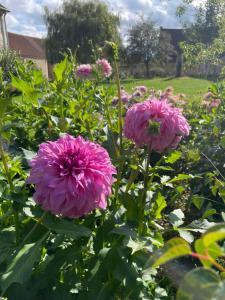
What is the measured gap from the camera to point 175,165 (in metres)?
3.81

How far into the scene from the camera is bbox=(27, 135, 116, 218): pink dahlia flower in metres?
1.02

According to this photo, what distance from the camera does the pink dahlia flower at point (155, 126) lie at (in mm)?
1301

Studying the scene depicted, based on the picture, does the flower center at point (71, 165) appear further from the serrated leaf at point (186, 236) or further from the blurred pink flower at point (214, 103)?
the blurred pink flower at point (214, 103)

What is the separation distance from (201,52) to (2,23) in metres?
27.0

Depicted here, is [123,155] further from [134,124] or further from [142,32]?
[142,32]

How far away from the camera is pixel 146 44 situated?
146 feet

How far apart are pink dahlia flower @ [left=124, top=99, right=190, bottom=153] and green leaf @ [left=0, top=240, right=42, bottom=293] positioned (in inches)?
19.1


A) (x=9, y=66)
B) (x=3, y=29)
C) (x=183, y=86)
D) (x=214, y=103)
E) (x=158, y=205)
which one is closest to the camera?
(x=158, y=205)

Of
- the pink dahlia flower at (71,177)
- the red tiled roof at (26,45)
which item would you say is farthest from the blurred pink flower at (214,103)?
the red tiled roof at (26,45)

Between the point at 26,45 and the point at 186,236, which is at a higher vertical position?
the point at 186,236

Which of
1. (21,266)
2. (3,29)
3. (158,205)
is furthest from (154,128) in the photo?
(3,29)

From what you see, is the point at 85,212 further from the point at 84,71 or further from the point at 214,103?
the point at 214,103

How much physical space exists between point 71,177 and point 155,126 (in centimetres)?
37

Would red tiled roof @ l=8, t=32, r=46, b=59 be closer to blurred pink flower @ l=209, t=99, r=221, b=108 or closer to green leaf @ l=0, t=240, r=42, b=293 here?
blurred pink flower @ l=209, t=99, r=221, b=108
